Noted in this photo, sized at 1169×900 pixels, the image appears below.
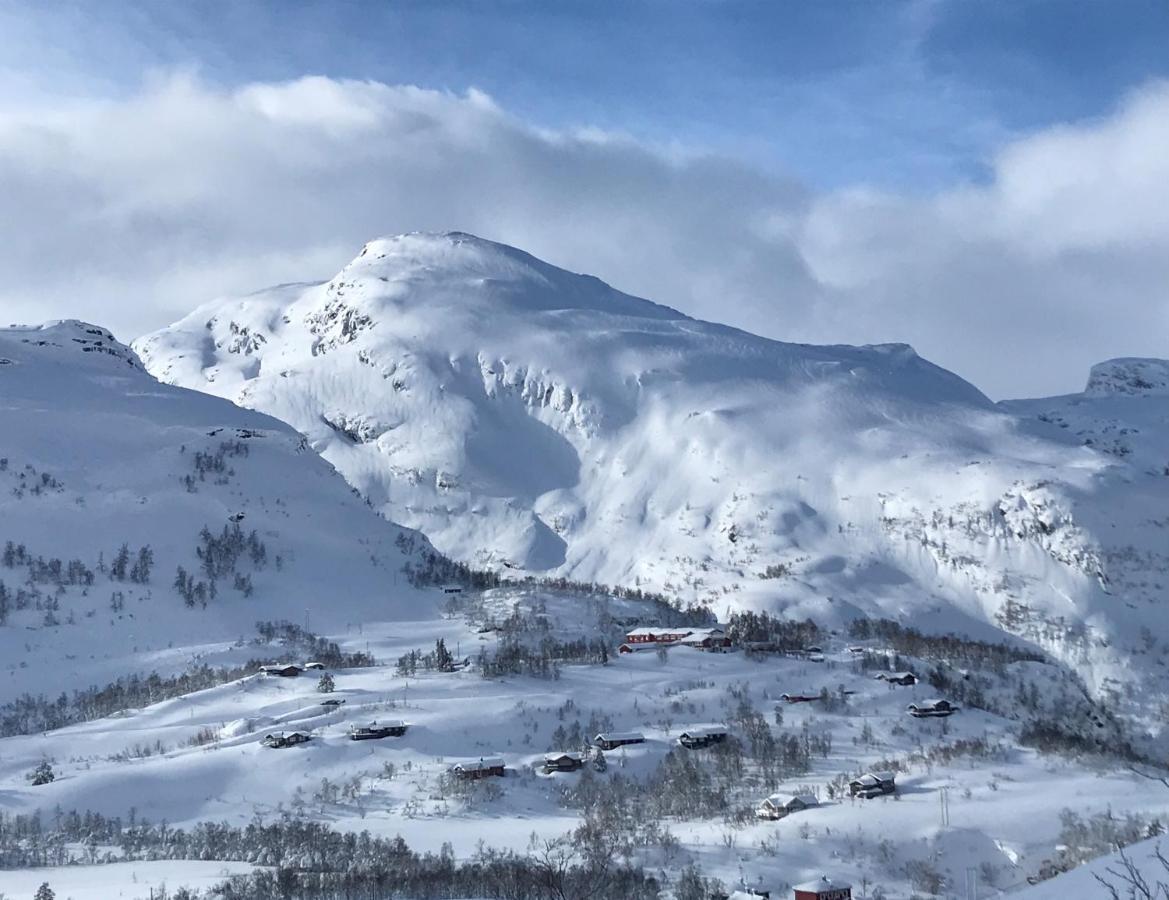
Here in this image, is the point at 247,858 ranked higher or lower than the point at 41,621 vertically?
lower

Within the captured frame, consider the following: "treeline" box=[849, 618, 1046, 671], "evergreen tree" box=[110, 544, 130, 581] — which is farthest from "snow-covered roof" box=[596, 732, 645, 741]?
"evergreen tree" box=[110, 544, 130, 581]

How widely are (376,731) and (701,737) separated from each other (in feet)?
86.2

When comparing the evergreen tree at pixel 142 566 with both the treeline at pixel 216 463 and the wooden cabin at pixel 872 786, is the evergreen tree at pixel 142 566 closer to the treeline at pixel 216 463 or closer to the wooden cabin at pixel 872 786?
the treeline at pixel 216 463

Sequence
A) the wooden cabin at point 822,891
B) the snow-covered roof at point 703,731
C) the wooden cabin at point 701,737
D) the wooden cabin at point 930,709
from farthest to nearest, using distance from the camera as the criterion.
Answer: the wooden cabin at point 930,709 → the snow-covered roof at point 703,731 → the wooden cabin at point 701,737 → the wooden cabin at point 822,891

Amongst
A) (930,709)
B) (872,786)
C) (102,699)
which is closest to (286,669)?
(102,699)

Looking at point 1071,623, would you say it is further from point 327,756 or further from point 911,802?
point 327,756

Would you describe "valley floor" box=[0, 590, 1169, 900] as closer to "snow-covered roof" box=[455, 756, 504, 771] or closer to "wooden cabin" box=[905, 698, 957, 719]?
"wooden cabin" box=[905, 698, 957, 719]

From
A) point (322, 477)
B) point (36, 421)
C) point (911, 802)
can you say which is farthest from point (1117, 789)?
point (36, 421)

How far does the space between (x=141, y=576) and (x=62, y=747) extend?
1923 inches

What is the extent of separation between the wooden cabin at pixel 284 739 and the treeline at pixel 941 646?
76.2 metres

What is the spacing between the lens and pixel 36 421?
191m

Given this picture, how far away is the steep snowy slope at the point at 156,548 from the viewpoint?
138875mm

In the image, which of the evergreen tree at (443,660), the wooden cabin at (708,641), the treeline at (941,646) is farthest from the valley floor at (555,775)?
the treeline at (941,646)

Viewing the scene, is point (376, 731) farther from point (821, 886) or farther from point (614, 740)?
point (821, 886)
